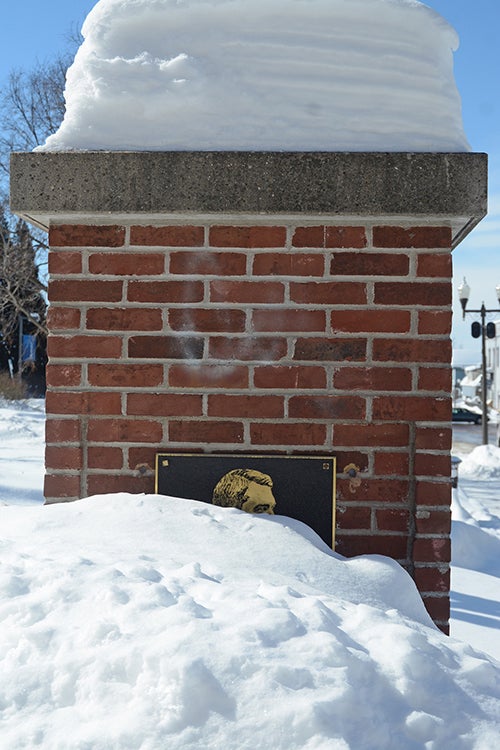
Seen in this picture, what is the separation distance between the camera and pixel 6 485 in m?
8.23

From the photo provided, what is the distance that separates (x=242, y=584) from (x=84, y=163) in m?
1.37

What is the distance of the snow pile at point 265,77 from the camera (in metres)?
2.28

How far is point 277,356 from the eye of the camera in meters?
2.34

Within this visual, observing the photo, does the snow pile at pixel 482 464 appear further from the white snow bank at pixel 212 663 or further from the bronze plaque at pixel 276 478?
the white snow bank at pixel 212 663

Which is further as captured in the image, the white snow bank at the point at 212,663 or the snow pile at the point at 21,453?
the snow pile at the point at 21,453

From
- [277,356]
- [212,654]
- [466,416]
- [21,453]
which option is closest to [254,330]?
[277,356]

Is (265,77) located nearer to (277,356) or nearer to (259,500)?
(277,356)

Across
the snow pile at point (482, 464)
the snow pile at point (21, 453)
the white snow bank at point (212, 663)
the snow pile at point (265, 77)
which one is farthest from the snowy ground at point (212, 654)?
the snow pile at point (482, 464)

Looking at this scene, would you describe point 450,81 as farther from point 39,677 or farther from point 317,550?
point 39,677

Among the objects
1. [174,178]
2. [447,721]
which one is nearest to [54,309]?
[174,178]

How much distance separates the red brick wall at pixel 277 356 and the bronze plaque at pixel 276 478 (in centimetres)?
4

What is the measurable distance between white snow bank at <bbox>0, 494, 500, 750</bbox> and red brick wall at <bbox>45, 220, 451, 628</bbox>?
0.59 m

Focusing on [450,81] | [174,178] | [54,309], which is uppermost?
[450,81]

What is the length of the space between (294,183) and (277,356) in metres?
0.52
